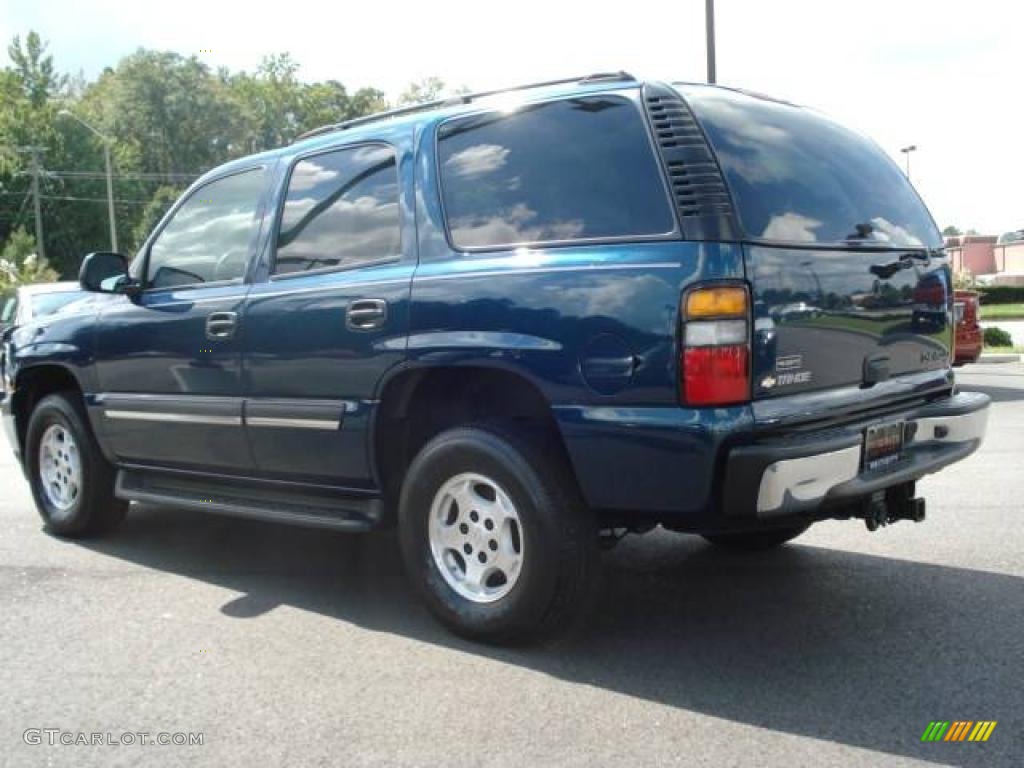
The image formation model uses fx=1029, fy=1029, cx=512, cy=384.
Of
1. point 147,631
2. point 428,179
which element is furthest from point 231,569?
point 428,179

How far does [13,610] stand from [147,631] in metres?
0.80

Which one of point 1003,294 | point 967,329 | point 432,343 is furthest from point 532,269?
point 1003,294

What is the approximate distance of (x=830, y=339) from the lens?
3691 mm

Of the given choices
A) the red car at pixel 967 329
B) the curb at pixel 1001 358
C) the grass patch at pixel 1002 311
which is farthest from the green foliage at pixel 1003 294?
the red car at pixel 967 329

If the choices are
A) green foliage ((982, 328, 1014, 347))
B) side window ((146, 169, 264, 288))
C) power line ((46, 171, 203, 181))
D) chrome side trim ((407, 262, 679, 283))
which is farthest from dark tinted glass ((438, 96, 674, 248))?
power line ((46, 171, 203, 181))

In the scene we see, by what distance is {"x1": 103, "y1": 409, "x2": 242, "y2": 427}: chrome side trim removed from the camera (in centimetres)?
475

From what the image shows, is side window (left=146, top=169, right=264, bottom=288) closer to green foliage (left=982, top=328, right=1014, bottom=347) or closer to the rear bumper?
the rear bumper

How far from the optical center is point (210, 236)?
16.9 ft

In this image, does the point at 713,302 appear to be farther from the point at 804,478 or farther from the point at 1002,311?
the point at 1002,311

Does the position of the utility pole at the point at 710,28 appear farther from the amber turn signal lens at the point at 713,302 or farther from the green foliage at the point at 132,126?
the green foliage at the point at 132,126

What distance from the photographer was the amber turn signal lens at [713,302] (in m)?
3.34

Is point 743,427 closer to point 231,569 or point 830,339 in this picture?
point 830,339

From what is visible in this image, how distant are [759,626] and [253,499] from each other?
7.70 feet

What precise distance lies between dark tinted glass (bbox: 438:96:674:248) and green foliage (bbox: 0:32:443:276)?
4708 cm
